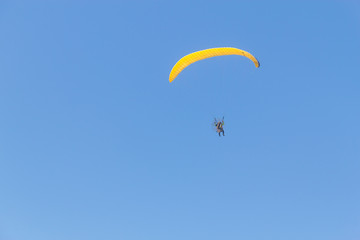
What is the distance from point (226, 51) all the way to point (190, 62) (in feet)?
11.6

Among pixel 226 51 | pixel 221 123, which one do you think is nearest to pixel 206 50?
pixel 226 51

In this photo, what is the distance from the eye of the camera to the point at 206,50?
38812 mm

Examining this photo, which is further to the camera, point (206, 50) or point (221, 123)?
point (221, 123)

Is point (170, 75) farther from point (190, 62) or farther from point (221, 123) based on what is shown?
point (221, 123)

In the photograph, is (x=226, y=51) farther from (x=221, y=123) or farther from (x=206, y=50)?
(x=221, y=123)

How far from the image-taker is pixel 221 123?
42.3 meters

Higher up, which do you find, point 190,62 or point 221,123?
point 190,62

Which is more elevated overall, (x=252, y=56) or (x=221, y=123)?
(x=252, y=56)

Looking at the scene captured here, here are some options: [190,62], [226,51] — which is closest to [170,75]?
[190,62]

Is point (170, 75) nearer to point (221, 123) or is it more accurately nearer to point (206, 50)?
point (206, 50)

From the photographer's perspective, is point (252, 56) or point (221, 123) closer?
point (252, 56)

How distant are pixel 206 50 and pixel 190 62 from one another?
2.01 meters

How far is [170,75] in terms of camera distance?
40250 mm

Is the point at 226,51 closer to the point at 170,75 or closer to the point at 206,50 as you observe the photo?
the point at 206,50
